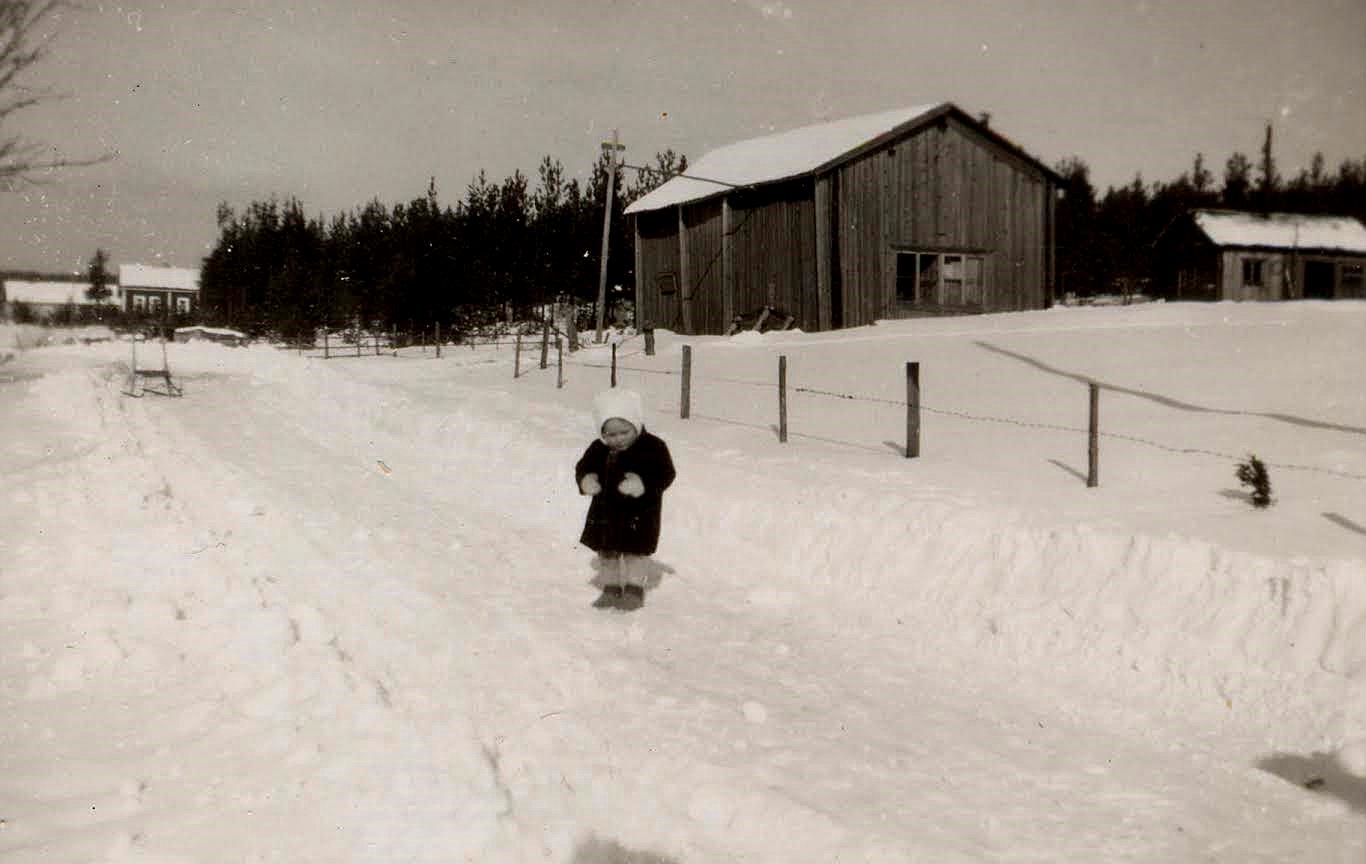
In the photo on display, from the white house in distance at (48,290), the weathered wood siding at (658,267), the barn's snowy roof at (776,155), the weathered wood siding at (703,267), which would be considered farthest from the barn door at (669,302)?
the white house in distance at (48,290)

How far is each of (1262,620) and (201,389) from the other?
892 inches

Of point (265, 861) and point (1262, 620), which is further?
point (1262, 620)

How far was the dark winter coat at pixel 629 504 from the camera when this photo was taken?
645 centimetres

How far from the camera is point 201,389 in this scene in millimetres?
22656

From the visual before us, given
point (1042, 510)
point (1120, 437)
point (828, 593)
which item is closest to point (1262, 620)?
point (1042, 510)

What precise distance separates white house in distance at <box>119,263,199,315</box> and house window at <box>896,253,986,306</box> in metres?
99.6

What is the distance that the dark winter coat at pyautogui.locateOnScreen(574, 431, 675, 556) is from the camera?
6449mm

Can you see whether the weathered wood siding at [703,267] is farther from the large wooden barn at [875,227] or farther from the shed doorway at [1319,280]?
the shed doorway at [1319,280]

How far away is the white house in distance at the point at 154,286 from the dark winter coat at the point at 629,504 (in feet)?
369

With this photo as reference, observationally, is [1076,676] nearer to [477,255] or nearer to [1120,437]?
[1120,437]

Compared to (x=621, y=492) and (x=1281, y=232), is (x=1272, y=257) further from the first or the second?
(x=621, y=492)

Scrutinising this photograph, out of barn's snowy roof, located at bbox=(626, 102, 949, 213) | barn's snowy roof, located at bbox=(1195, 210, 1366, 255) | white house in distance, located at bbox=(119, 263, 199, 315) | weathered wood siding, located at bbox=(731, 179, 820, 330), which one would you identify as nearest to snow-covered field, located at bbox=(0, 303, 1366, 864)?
weathered wood siding, located at bbox=(731, 179, 820, 330)

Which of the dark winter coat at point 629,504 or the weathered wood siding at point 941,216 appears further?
→ the weathered wood siding at point 941,216

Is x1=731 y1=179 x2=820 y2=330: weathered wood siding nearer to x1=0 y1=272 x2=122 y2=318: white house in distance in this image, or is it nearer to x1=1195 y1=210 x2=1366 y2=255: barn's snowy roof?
x1=1195 y1=210 x2=1366 y2=255: barn's snowy roof
